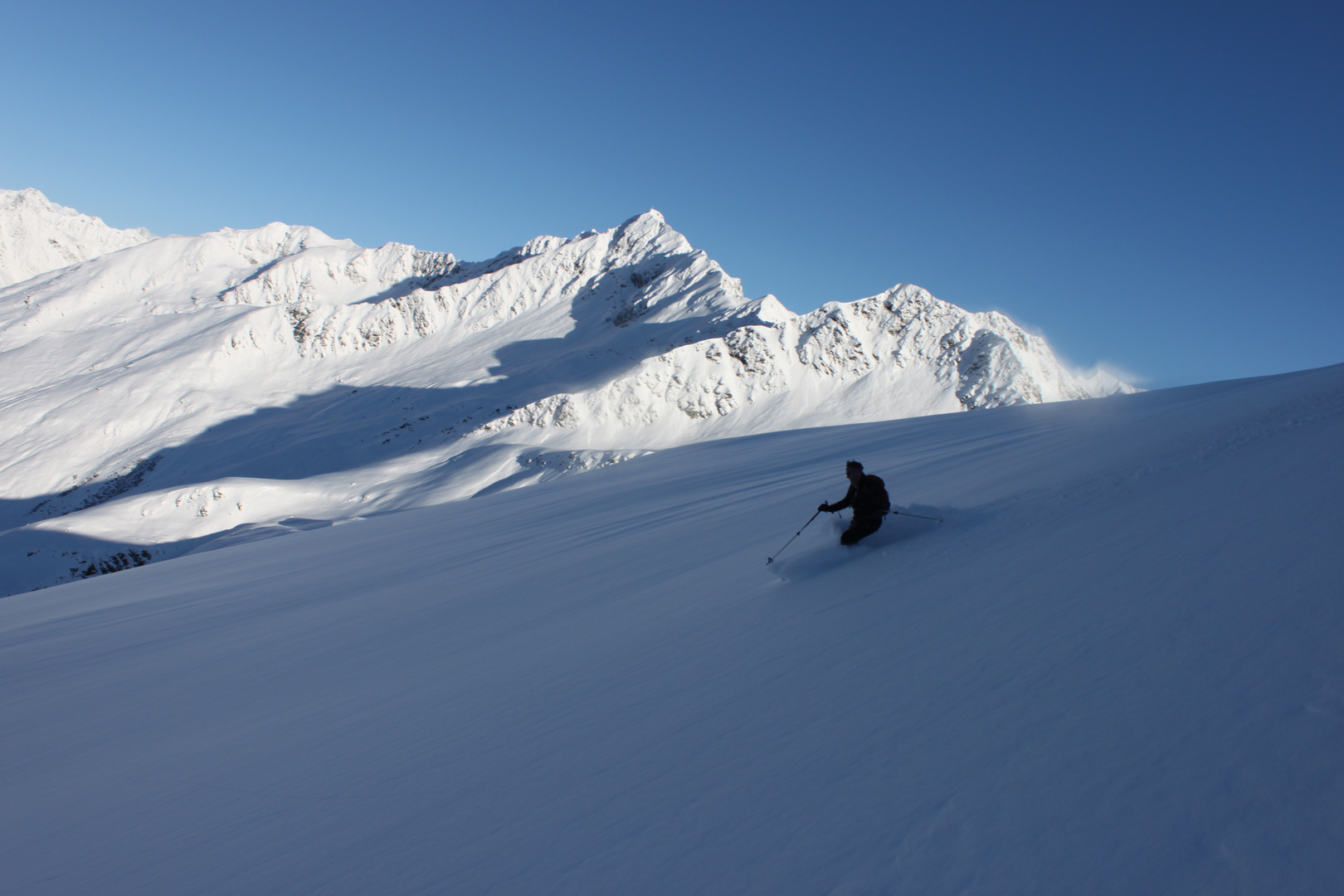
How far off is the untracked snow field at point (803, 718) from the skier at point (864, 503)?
0.75 feet

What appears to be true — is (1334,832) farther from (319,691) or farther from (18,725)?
(18,725)

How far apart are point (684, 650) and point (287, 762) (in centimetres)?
256

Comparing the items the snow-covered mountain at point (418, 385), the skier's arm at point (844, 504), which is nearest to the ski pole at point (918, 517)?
the skier's arm at point (844, 504)

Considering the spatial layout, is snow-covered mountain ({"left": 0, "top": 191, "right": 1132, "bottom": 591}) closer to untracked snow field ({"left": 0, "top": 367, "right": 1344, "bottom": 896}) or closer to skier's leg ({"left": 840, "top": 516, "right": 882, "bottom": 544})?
untracked snow field ({"left": 0, "top": 367, "right": 1344, "bottom": 896})

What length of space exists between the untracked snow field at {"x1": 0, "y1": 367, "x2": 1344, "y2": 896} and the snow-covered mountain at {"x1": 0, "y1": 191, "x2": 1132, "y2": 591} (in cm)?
3848

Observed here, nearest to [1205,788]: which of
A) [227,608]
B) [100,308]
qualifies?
[227,608]

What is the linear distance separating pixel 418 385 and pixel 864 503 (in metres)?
93.6

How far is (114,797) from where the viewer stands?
3984 millimetres

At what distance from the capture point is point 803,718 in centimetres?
291

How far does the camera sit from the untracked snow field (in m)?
1.92

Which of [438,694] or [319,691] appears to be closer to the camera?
[438,694]

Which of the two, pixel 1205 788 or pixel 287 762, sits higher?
pixel 1205 788

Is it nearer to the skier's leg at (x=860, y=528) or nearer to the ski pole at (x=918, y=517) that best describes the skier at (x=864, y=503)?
the skier's leg at (x=860, y=528)

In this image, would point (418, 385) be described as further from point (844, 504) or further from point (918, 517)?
point (918, 517)
